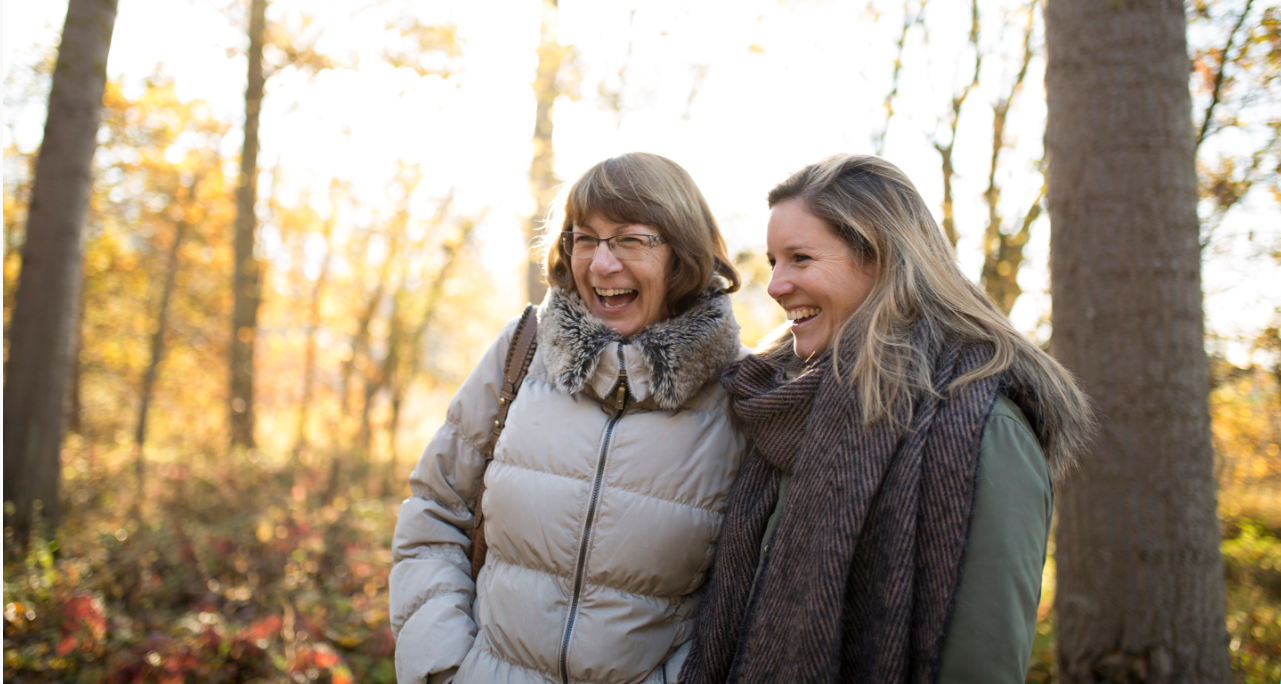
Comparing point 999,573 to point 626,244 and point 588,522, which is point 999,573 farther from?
point 626,244

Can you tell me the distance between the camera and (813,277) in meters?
1.82

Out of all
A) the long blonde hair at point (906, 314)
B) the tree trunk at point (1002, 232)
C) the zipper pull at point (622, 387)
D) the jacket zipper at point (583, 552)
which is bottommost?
the jacket zipper at point (583, 552)

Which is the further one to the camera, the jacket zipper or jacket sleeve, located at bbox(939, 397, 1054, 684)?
the jacket zipper

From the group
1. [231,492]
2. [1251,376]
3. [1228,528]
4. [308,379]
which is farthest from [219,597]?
[308,379]

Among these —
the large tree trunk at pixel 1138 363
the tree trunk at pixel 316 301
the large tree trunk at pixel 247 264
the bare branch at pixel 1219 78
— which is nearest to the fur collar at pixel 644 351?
the large tree trunk at pixel 1138 363

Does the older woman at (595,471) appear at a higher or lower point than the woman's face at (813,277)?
lower

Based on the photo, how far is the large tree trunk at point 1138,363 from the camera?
255cm

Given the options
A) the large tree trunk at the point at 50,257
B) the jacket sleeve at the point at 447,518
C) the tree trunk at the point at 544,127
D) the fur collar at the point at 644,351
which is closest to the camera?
the fur collar at the point at 644,351

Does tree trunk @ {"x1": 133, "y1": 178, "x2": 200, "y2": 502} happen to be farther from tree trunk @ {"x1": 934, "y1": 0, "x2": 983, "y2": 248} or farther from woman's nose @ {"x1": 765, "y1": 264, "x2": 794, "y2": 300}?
woman's nose @ {"x1": 765, "y1": 264, "x2": 794, "y2": 300}

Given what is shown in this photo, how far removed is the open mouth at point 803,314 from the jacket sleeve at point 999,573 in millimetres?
570

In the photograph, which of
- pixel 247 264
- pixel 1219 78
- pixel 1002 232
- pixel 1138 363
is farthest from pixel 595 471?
pixel 247 264

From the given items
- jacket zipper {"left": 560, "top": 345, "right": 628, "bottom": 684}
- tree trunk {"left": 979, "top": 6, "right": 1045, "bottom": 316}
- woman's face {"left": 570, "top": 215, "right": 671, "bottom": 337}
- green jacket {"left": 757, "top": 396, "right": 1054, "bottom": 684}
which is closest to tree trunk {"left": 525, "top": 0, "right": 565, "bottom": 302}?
tree trunk {"left": 979, "top": 6, "right": 1045, "bottom": 316}

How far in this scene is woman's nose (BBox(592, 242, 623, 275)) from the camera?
2.11m

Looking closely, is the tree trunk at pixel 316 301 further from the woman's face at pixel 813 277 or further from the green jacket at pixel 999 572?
the green jacket at pixel 999 572
